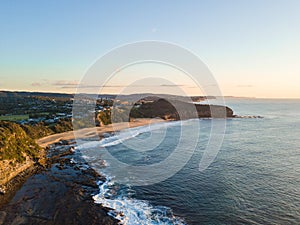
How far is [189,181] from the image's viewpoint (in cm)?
2372

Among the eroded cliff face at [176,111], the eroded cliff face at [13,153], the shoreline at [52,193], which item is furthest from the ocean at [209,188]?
the eroded cliff face at [176,111]

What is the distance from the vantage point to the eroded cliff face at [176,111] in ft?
292

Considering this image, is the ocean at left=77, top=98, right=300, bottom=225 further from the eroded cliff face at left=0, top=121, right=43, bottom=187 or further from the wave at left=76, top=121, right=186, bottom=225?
the eroded cliff face at left=0, top=121, right=43, bottom=187

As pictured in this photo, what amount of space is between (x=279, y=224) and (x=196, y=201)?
5.96 m

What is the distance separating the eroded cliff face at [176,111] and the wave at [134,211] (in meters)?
65.1

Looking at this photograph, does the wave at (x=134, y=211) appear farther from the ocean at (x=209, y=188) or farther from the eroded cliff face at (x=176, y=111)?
the eroded cliff face at (x=176, y=111)

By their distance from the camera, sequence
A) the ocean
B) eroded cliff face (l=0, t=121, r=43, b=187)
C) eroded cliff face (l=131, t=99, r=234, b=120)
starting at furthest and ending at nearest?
1. eroded cliff face (l=131, t=99, r=234, b=120)
2. eroded cliff face (l=0, t=121, r=43, b=187)
3. the ocean

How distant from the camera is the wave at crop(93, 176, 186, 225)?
16.5 metres

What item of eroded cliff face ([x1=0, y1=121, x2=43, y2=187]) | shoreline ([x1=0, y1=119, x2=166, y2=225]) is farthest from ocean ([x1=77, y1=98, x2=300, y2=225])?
eroded cliff face ([x1=0, y1=121, x2=43, y2=187])

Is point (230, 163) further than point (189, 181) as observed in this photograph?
Yes

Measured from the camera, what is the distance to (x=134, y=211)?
58.7 ft

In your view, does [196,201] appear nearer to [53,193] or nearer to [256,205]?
[256,205]

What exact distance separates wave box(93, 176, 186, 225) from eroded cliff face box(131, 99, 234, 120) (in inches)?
2562

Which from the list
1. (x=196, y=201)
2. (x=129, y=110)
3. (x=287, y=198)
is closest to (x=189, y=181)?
(x=196, y=201)
